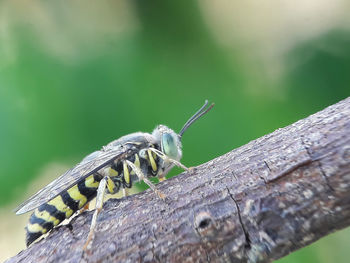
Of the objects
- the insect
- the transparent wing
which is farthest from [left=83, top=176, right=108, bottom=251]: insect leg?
the transparent wing

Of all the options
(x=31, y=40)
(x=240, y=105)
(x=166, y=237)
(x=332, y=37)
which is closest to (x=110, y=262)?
(x=166, y=237)

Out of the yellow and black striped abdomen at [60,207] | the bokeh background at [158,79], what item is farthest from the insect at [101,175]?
the bokeh background at [158,79]

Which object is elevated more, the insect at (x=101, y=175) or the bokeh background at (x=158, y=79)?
the bokeh background at (x=158, y=79)

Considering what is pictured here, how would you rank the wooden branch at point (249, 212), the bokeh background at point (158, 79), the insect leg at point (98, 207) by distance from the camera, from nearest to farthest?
the wooden branch at point (249, 212)
the insect leg at point (98, 207)
the bokeh background at point (158, 79)

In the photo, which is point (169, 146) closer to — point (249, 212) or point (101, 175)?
point (101, 175)

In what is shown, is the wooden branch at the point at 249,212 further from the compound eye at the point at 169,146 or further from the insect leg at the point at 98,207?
the compound eye at the point at 169,146
